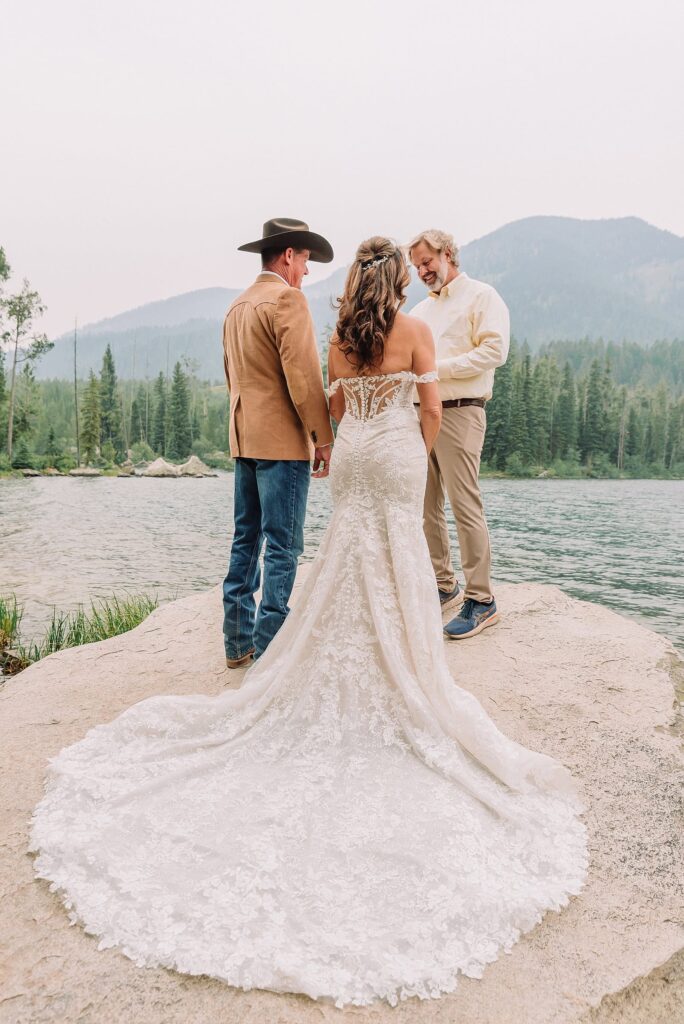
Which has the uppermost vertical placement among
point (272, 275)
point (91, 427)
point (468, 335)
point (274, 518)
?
point (91, 427)

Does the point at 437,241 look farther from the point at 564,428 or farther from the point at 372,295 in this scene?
the point at 564,428

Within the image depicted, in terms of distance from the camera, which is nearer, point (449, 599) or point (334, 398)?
point (334, 398)

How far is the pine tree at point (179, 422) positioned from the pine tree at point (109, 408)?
386 cm

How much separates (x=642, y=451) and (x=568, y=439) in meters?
7.95

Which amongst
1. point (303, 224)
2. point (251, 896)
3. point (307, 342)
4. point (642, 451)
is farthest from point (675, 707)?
point (642, 451)

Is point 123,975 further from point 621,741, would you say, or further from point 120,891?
point 621,741

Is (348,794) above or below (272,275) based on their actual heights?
below

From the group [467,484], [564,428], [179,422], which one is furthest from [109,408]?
[467,484]

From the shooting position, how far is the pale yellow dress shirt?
4.58 meters

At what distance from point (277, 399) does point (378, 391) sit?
84 centimetres

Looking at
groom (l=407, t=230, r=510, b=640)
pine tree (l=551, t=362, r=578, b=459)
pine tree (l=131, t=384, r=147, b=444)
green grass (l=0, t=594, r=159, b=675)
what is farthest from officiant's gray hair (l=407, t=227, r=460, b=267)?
pine tree (l=131, t=384, r=147, b=444)

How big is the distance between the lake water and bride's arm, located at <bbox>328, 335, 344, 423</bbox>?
22.4 feet

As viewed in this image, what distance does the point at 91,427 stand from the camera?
4038 centimetres

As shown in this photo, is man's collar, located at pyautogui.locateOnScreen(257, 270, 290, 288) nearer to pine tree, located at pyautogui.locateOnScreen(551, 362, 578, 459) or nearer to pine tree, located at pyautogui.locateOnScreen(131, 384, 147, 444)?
pine tree, located at pyautogui.locateOnScreen(551, 362, 578, 459)
